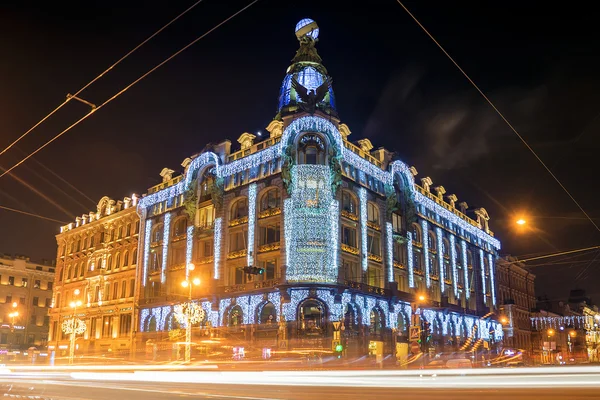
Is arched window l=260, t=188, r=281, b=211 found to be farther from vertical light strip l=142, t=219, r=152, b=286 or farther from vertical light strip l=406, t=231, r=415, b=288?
vertical light strip l=142, t=219, r=152, b=286

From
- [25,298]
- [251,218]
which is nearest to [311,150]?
[251,218]

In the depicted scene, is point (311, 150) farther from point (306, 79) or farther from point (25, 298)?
point (25, 298)

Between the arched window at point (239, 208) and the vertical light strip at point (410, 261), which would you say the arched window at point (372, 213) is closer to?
the vertical light strip at point (410, 261)

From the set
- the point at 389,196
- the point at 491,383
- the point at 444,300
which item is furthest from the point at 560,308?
the point at 491,383

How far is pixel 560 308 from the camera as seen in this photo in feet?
322

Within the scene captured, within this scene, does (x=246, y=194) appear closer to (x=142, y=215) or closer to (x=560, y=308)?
(x=142, y=215)

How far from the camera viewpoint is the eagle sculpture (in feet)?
140

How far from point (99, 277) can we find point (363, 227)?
33.4 meters

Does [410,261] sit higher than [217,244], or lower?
lower

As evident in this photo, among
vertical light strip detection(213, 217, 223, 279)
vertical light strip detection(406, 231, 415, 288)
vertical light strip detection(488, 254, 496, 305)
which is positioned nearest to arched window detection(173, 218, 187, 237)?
vertical light strip detection(213, 217, 223, 279)

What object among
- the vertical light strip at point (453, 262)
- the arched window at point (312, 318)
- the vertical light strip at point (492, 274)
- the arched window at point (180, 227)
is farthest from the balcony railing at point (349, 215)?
the vertical light strip at point (492, 274)

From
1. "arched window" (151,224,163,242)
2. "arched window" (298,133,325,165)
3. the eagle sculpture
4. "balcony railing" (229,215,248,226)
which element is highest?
the eagle sculpture

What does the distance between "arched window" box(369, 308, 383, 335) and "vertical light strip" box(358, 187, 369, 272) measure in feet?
12.7

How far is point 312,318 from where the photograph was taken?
129ft
